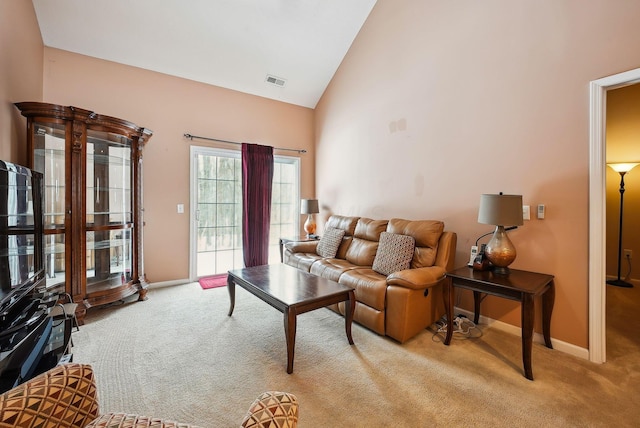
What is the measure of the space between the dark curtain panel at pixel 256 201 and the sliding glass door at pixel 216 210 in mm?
187

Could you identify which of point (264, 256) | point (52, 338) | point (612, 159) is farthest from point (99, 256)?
point (612, 159)

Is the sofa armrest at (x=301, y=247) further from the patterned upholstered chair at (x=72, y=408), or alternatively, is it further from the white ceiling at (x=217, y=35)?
the patterned upholstered chair at (x=72, y=408)

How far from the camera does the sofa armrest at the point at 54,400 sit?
843mm

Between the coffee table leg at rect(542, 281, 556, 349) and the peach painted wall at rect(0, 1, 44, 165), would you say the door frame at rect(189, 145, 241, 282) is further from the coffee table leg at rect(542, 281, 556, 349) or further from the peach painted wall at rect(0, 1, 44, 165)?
the coffee table leg at rect(542, 281, 556, 349)

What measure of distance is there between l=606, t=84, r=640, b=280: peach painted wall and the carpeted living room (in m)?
0.03

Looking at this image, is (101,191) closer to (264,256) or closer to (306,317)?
(264,256)

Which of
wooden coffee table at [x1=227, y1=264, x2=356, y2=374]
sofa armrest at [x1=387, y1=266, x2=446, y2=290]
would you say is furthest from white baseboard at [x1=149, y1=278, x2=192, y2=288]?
sofa armrest at [x1=387, y1=266, x2=446, y2=290]

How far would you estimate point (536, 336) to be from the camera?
247cm

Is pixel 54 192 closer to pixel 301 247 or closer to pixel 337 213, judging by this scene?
pixel 301 247

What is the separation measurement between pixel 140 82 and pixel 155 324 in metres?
3.04

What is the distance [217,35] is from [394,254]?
3495 mm

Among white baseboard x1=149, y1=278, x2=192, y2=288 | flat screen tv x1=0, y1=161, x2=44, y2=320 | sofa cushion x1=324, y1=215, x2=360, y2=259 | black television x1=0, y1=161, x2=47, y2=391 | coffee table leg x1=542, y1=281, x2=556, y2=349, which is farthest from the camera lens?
white baseboard x1=149, y1=278, x2=192, y2=288

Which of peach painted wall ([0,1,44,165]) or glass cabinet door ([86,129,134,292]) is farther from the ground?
peach painted wall ([0,1,44,165])

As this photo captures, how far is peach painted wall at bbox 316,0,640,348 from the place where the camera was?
2223 mm
